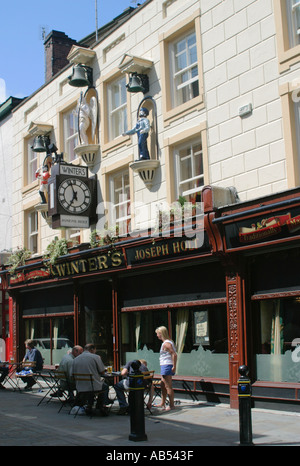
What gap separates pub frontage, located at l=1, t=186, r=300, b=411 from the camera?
428 inches

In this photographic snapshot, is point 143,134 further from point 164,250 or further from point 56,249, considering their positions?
point 56,249

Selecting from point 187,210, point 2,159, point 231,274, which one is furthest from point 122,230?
point 2,159

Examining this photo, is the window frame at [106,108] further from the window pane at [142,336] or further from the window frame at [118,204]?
the window pane at [142,336]

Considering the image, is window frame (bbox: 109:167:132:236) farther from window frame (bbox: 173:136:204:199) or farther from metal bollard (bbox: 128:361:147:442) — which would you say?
metal bollard (bbox: 128:361:147:442)

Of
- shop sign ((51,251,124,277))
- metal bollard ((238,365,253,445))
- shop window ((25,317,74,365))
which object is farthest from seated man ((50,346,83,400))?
metal bollard ((238,365,253,445))

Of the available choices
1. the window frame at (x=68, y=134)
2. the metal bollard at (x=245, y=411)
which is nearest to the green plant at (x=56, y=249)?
the window frame at (x=68, y=134)

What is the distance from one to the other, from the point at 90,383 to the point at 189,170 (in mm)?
5830

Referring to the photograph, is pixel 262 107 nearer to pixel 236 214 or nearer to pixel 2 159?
pixel 236 214

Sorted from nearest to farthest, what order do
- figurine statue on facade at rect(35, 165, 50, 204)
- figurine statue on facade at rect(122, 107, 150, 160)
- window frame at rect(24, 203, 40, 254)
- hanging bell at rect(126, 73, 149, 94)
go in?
figurine statue on facade at rect(122, 107, 150, 160), hanging bell at rect(126, 73, 149, 94), figurine statue on facade at rect(35, 165, 50, 204), window frame at rect(24, 203, 40, 254)

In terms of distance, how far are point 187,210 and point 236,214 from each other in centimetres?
167

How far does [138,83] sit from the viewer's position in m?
14.7

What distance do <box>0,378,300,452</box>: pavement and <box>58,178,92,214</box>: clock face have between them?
19.1ft

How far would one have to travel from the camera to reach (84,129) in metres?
17.0

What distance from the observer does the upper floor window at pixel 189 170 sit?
44.3 feet
